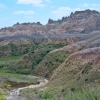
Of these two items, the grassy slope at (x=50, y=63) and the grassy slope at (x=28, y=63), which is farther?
the grassy slope at (x=28, y=63)

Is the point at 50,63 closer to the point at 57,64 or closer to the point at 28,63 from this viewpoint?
the point at 57,64

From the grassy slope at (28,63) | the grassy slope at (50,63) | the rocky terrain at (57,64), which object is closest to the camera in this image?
the rocky terrain at (57,64)

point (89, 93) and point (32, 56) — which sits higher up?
point (89, 93)

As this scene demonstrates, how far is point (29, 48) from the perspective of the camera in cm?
14675

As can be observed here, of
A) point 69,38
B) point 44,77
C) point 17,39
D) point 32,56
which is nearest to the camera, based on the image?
point 44,77

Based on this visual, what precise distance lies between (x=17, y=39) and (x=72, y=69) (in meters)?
98.7

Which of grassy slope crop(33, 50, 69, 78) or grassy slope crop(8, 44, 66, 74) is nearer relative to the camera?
grassy slope crop(33, 50, 69, 78)

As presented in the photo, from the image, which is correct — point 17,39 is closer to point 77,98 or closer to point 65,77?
point 65,77

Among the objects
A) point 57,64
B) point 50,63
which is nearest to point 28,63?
point 50,63

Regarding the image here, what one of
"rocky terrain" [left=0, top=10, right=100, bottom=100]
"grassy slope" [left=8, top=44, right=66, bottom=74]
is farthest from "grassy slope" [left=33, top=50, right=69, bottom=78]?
"grassy slope" [left=8, top=44, right=66, bottom=74]

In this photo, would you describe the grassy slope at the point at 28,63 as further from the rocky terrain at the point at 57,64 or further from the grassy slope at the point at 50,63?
the grassy slope at the point at 50,63

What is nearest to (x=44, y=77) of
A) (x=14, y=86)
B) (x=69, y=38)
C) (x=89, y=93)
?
(x=14, y=86)

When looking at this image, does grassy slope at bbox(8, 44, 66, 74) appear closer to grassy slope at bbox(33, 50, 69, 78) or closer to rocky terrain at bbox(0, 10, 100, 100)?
rocky terrain at bbox(0, 10, 100, 100)

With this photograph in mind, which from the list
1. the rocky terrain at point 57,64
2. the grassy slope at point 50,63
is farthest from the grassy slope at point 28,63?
the grassy slope at point 50,63
